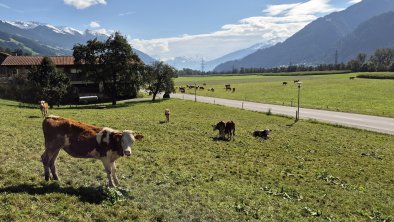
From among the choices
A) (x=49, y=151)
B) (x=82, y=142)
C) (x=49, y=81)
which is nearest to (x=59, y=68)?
(x=49, y=81)

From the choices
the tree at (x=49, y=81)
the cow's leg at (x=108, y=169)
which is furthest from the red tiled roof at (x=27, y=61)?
the cow's leg at (x=108, y=169)

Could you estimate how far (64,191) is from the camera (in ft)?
42.6

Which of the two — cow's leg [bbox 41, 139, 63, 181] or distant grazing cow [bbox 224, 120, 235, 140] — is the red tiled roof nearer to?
distant grazing cow [bbox 224, 120, 235, 140]

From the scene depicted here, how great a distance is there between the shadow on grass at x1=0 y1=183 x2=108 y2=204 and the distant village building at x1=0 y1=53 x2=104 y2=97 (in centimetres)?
6766

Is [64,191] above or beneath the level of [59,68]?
beneath

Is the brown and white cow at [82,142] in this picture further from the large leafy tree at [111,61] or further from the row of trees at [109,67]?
the large leafy tree at [111,61]

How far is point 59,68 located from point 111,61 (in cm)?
2215

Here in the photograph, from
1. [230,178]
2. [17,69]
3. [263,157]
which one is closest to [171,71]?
[17,69]

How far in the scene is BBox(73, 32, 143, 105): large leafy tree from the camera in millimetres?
64750

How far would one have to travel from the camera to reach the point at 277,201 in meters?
15.1

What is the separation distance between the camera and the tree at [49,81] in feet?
183

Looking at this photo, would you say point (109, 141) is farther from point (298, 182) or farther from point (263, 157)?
point (263, 157)

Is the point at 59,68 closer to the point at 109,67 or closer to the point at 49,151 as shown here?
the point at 109,67

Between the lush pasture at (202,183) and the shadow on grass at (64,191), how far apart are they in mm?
33
